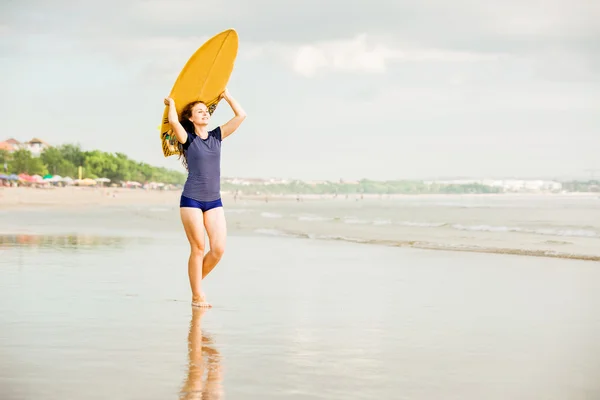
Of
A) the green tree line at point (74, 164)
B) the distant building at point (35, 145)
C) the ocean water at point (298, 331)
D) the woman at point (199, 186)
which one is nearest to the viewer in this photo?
the ocean water at point (298, 331)

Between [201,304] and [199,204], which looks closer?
[201,304]

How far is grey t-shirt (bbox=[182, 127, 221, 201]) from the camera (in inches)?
275

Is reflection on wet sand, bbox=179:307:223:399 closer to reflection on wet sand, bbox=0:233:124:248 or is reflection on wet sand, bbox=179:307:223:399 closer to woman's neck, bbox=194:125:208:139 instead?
woman's neck, bbox=194:125:208:139

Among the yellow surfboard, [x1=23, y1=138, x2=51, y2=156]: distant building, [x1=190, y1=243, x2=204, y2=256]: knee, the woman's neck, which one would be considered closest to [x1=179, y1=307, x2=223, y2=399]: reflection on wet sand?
[x1=190, y1=243, x2=204, y2=256]: knee

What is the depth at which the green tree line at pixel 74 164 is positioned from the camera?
117188 millimetres

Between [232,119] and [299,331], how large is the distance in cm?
229

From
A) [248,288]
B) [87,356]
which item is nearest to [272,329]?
[87,356]

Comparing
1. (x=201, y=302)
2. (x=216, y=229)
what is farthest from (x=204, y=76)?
(x=201, y=302)

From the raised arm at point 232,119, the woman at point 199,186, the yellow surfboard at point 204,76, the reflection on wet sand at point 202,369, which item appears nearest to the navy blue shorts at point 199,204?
the woman at point 199,186

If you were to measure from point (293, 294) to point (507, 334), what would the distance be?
239cm

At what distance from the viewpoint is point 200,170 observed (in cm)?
701

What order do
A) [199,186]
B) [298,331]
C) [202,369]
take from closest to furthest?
[202,369]
[298,331]
[199,186]

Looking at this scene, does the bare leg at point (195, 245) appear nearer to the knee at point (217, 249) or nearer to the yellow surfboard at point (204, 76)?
the knee at point (217, 249)

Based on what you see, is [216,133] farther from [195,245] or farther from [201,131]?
[195,245]
